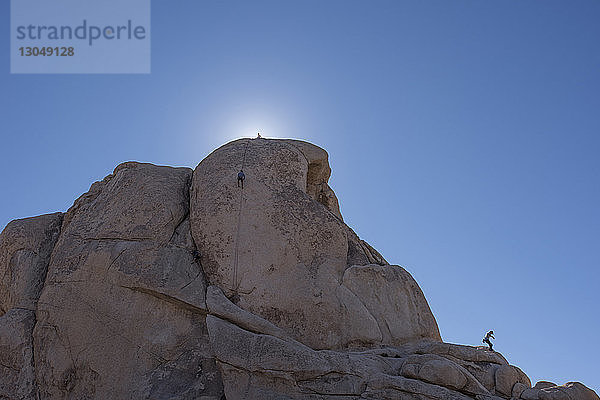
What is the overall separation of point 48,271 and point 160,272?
2.03 m

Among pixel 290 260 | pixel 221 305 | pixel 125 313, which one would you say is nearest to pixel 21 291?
pixel 125 313

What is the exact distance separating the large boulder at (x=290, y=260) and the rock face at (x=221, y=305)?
0.02m

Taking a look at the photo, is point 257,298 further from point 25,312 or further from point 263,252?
point 25,312

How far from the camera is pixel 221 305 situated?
1016 centimetres

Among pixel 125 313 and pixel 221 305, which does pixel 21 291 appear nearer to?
pixel 125 313

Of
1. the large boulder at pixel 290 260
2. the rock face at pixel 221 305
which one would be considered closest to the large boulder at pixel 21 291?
the rock face at pixel 221 305

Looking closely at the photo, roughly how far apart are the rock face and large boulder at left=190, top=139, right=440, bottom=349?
2 cm

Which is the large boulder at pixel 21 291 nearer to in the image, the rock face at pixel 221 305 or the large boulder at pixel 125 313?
the rock face at pixel 221 305

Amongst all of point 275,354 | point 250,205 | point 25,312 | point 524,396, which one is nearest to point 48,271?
point 25,312

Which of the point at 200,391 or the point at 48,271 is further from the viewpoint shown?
the point at 48,271

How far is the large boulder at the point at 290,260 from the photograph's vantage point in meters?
10.3

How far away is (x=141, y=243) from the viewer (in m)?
11.0

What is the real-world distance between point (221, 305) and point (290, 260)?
4.39 ft

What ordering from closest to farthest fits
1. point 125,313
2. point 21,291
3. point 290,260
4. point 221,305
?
point 221,305 → point 125,313 → point 290,260 → point 21,291
